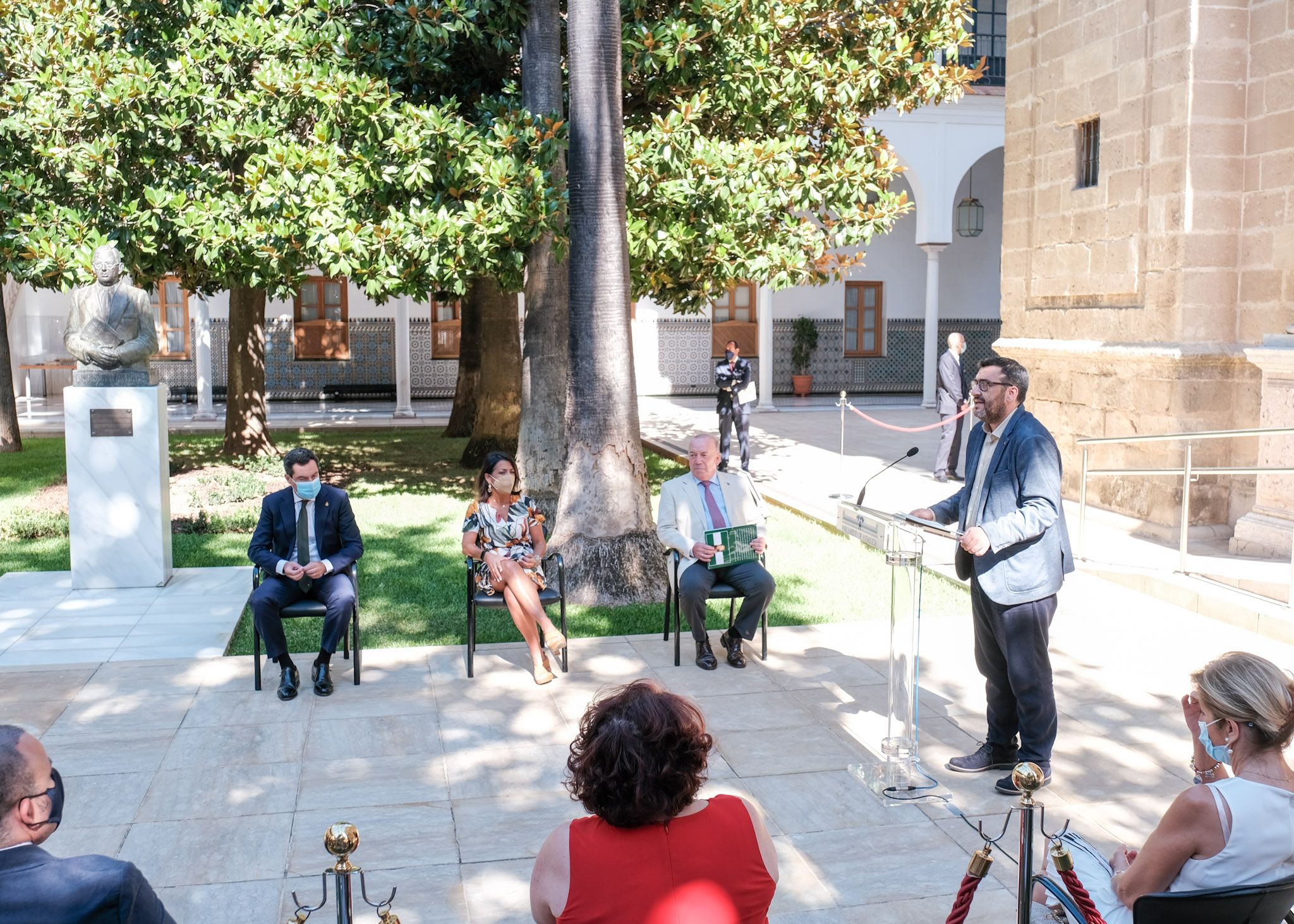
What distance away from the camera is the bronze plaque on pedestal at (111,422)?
8555 millimetres

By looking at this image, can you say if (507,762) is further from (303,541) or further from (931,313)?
(931,313)

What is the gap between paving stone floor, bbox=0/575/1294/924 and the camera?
169 inches

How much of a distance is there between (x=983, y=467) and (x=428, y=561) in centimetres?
553

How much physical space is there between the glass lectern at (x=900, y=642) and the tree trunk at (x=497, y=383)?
396 inches

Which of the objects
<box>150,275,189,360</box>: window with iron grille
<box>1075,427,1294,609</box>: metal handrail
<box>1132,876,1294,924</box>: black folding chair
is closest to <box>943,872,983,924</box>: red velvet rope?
<box>1132,876,1294,924</box>: black folding chair

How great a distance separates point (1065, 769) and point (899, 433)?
1463 cm

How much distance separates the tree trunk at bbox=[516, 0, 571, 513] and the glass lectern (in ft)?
20.8

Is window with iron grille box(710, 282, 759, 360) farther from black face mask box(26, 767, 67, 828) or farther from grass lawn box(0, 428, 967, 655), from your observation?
black face mask box(26, 767, 67, 828)

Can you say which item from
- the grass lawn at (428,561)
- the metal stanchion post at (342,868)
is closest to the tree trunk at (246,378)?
the grass lawn at (428,561)

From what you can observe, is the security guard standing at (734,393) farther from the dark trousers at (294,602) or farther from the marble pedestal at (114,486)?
the dark trousers at (294,602)

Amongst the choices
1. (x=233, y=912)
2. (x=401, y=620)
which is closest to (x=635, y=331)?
(x=401, y=620)

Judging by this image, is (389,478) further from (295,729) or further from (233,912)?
(233,912)

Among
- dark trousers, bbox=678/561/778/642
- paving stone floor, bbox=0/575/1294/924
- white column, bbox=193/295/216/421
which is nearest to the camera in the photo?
paving stone floor, bbox=0/575/1294/924

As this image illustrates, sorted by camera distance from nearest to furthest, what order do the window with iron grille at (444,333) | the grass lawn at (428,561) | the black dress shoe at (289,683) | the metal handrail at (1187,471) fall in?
the black dress shoe at (289,683) → the grass lawn at (428,561) → the metal handrail at (1187,471) → the window with iron grille at (444,333)
